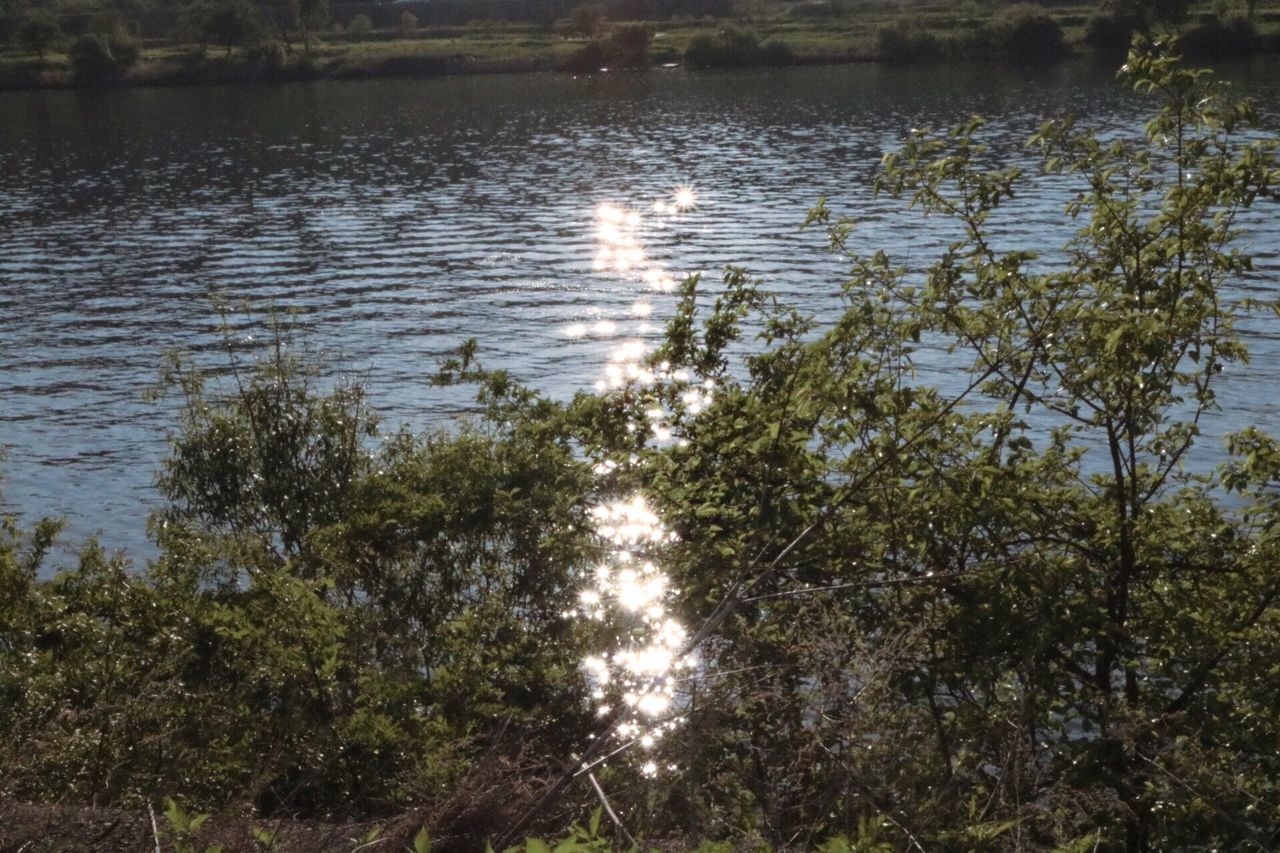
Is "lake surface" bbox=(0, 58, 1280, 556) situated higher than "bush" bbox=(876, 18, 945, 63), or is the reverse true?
"bush" bbox=(876, 18, 945, 63)

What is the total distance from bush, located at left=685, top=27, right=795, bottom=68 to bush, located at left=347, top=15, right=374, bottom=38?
38.5 meters

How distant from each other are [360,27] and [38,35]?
29.3 metres

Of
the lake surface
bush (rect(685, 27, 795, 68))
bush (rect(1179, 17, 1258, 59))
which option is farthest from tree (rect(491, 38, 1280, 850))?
bush (rect(685, 27, 795, 68))

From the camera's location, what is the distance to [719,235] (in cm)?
4659

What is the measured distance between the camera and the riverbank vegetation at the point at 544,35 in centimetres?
10562

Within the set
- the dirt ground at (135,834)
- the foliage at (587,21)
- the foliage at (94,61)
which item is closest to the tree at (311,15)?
the foliage at (94,61)

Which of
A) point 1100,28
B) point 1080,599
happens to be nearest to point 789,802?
point 1080,599

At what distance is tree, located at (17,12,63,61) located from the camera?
124m

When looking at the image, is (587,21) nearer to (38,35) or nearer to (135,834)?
(38,35)

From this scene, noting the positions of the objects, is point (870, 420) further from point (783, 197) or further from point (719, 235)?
point (783, 197)

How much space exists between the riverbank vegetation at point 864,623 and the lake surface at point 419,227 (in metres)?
2.07

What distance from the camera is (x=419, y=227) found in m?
51.1

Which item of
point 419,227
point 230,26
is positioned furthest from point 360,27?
point 419,227

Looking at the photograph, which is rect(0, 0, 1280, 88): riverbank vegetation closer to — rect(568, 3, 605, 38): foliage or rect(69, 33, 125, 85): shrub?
rect(69, 33, 125, 85): shrub
